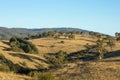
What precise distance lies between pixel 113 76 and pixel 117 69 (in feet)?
15.7

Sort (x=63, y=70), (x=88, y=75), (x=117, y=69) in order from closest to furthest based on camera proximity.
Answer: (x=88, y=75)
(x=117, y=69)
(x=63, y=70)

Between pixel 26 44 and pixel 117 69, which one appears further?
pixel 26 44

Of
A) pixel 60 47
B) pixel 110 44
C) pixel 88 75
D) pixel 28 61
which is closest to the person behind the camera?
pixel 88 75

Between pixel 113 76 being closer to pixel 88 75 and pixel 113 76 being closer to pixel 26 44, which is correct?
pixel 88 75

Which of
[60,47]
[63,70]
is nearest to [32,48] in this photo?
[60,47]

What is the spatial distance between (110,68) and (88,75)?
5.83m

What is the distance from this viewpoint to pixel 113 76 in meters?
44.5

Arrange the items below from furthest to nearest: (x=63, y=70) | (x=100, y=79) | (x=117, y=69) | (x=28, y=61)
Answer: (x=28, y=61) → (x=63, y=70) → (x=117, y=69) → (x=100, y=79)

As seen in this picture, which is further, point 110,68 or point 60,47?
point 60,47

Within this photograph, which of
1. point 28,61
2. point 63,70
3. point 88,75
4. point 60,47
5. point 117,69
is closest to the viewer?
point 88,75

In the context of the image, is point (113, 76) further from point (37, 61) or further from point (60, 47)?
point (60, 47)

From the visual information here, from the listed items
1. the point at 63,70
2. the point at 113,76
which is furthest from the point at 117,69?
the point at 63,70

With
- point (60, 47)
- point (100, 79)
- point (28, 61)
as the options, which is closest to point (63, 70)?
point (100, 79)

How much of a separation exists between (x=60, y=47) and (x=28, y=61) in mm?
66907
